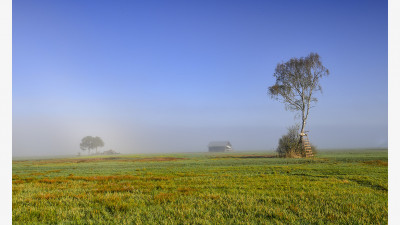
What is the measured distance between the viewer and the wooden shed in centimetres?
11606

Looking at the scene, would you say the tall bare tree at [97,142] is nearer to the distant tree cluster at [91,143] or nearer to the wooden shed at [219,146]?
the distant tree cluster at [91,143]

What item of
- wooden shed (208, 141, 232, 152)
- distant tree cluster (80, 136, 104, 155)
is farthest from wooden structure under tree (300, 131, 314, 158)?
distant tree cluster (80, 136, 104, 155)

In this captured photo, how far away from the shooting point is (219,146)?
11700 centimetres

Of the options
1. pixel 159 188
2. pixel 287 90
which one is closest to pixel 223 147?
pixel 287 90

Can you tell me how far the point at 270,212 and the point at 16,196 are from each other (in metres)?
9.28

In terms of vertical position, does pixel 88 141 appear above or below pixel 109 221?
below

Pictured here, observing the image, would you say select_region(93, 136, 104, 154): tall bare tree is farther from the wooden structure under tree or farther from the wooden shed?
the wooden structure under tree

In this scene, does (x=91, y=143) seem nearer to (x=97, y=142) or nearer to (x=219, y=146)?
(x=97, y=142)

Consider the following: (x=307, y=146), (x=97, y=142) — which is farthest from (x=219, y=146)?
(x=307, y=146)

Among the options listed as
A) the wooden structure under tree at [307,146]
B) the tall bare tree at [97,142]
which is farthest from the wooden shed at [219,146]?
the wooden structure under tree at [307,146]

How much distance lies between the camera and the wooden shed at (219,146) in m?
116
